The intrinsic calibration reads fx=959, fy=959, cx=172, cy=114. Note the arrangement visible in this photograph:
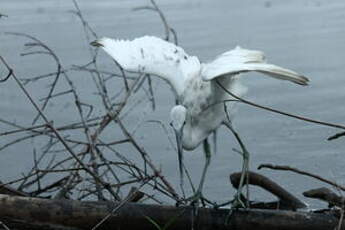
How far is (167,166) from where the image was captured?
172 inches

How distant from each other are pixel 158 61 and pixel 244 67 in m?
0.38

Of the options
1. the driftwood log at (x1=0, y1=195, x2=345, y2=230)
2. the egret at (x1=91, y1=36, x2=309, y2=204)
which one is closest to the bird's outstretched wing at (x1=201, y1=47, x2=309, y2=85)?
the egret at (x1=91, y1=36, x2=309, y2=204)

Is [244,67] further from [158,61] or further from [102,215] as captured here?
[102,215]

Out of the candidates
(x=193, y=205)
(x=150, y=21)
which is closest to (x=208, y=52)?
(x=150, y=21)

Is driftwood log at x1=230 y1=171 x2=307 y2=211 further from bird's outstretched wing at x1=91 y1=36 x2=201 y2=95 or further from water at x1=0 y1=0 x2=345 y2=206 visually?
water at x1=0 y1=0 x2=345 y2=206

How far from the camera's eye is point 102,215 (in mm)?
2971

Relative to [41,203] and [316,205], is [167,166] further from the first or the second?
[41,203]

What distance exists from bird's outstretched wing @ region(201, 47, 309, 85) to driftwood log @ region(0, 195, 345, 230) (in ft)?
1.38

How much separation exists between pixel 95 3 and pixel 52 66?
2.42 meters

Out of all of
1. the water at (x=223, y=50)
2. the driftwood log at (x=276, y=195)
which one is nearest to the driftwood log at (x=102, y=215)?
the driftwood log at (x=276, y=195)

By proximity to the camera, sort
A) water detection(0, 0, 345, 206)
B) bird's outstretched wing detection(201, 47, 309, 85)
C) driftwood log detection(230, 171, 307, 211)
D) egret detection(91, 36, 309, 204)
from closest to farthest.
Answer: bird's outstretched wing detection(201, 47, 309, 85), egret detection(91, 36, 309, 204), driftwood log detection(230, 171, 307, 211), water detection(0, 0, 345, 206)

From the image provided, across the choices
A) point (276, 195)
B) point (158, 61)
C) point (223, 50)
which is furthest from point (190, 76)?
point (223, 50)

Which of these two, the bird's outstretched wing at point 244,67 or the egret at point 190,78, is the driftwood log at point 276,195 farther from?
the bird's outstretched wing at point 244,67

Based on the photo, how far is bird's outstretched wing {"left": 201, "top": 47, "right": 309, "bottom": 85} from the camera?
9.28 ft
